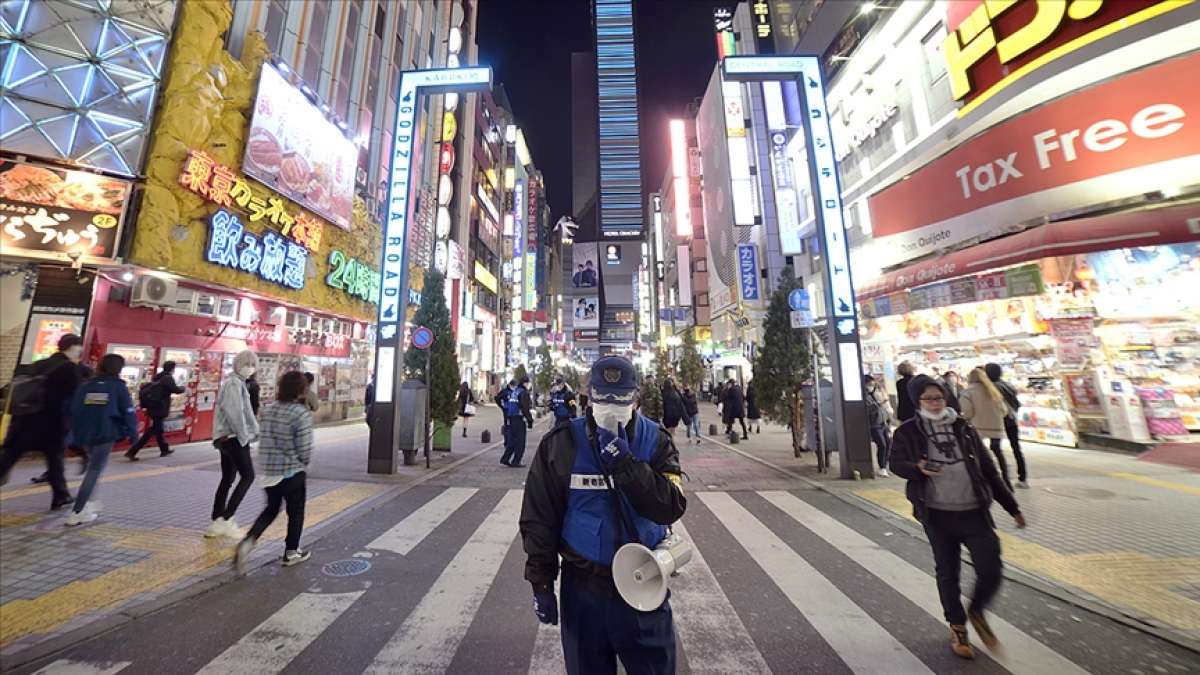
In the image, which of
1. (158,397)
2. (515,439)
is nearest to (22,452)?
(158,397)

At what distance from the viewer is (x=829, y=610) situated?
371 cm

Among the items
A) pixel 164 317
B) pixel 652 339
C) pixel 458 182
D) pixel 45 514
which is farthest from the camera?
pixel 652 339

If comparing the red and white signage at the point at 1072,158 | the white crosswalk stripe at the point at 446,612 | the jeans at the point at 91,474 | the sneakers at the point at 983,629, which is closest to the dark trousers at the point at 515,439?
the white crosswalk stripe at the point at 446,612

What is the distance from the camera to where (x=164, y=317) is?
12.7 meters

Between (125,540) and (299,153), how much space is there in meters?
16.3

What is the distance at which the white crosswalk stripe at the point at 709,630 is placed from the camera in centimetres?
297

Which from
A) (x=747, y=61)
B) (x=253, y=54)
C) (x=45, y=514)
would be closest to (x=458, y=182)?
(x=253, y=54)

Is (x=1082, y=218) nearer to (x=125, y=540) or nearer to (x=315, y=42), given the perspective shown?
(x=125, y=540)

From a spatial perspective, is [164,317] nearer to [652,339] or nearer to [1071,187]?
[1071,187]

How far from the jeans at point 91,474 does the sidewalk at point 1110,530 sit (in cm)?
1090

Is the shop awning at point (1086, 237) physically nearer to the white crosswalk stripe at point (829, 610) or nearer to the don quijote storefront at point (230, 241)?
the white crosswalk stripe at point (829, 610)

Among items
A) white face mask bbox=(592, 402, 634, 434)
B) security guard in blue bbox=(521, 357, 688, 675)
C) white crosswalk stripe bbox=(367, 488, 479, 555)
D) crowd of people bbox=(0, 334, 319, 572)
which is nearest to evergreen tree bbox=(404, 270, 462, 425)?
white crosswalk stripe bbox=(367, 488, 479, 555)

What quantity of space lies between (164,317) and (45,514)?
9015mm

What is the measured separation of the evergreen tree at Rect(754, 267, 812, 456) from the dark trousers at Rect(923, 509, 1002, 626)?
855 centimetres
